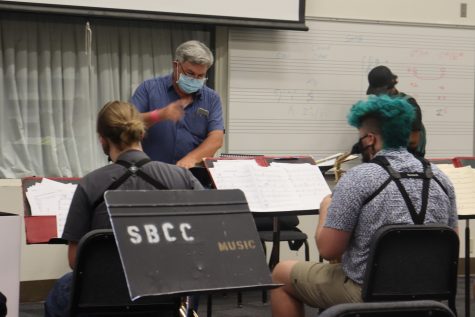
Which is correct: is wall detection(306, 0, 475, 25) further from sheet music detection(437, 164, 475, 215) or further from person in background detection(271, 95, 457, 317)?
person in background detection(271, 95, 457, 317)

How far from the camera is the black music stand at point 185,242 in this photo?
2275mm

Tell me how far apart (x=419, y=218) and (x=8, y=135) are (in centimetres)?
331

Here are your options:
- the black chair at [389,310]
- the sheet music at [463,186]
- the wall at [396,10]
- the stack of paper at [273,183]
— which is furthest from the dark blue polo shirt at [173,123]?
the black chair at [389,310]

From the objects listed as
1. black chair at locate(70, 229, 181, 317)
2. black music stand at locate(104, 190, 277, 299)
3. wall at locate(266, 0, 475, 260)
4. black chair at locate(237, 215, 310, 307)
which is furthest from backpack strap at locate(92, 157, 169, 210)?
wall at locate(266, 0, 475, 260)

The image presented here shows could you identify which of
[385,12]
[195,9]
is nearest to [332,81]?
[385,12]

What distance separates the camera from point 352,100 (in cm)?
621

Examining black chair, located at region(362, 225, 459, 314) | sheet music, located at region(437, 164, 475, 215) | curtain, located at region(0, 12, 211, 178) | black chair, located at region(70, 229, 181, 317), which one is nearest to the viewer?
black chair, located at region(70, 229, 181, 317)

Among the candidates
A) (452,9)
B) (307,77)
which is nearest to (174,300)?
(307,77)

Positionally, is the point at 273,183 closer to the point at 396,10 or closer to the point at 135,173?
the point at 135,173

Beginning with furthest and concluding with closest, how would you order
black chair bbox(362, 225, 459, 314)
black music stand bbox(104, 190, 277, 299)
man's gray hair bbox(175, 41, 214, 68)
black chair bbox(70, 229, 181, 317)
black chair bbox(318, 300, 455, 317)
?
man's gray hair bbox(175, 41, 214, 68) → black chair bbox(362, 225, 459, 314) → black chair bbox(70, 229, 181, 317) → black music stand bbox(104, 190, 277, 299) → black chair bbox(318, 300, 455, 317)

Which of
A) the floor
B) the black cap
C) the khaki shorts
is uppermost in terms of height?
the black cap

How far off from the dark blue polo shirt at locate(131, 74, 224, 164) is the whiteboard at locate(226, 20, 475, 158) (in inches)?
52.0

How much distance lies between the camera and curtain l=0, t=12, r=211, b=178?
213 inches

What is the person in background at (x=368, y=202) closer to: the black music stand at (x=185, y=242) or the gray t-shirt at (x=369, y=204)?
the gray t-shirt at (x=369, y=204)
